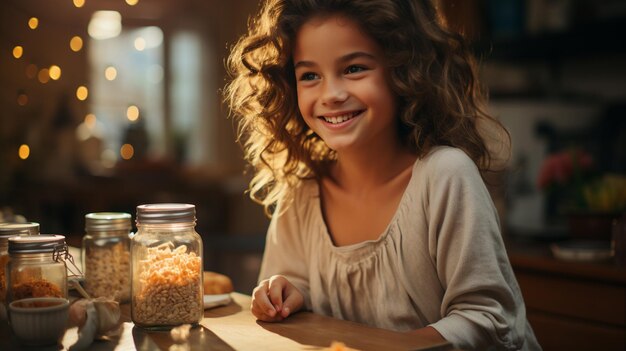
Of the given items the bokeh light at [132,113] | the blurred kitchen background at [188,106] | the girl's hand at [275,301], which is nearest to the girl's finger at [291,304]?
the girl's hand at [275,301]

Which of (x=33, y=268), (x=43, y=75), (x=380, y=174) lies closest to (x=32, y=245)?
(x=33, y=268)

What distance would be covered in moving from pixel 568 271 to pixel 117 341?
1520mm

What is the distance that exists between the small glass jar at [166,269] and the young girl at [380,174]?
5.5 inches

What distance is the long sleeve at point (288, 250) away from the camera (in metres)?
1.52

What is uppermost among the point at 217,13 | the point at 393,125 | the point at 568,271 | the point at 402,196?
the point at 217,13

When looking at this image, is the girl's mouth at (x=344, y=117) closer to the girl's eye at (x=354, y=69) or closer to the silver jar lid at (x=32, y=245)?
the girl's eye at (x=354, y=69)

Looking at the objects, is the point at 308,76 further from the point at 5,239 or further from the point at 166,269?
the point at 5,239

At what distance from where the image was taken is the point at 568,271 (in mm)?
2166

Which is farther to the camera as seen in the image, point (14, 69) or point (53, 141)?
point (53, 141)

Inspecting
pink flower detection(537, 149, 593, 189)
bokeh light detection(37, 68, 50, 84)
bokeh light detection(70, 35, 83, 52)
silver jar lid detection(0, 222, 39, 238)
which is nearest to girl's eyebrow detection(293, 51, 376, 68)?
silver jar lid detection(0, 222, 39, 238)

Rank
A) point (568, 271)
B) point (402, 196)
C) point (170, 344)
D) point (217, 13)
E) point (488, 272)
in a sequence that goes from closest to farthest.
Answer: point (170, 344) < point (488, 272) < point (402, 196) < point (568, 271) < point (217, 13)

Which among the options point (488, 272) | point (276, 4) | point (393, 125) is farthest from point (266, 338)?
point (276, 4)

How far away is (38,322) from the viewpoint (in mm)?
980

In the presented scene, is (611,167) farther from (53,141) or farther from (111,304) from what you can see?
(53,141)
